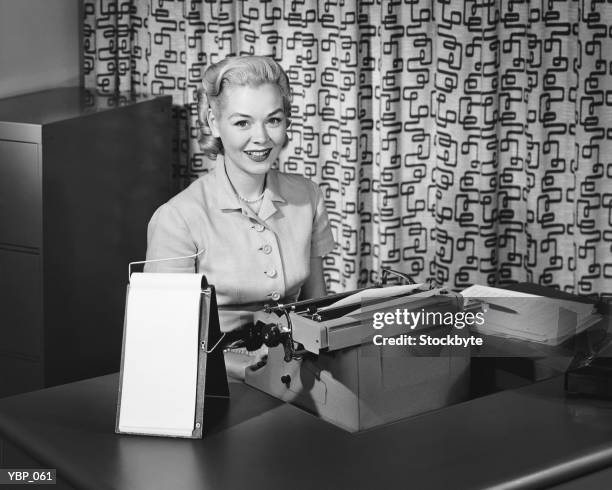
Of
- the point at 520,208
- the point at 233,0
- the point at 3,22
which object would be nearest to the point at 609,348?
the point at 520,208

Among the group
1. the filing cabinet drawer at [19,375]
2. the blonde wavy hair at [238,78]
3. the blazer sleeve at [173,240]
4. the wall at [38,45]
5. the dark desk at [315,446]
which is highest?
the wall at [38,45]

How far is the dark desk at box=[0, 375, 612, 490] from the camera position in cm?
172

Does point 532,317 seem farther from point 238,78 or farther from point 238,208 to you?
point 238,78

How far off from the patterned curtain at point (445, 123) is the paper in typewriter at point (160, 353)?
2162 mm

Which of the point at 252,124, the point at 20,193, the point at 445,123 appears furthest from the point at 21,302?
the point at 445,123

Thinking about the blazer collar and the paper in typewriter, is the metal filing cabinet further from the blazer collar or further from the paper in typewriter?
the paper in typewriter

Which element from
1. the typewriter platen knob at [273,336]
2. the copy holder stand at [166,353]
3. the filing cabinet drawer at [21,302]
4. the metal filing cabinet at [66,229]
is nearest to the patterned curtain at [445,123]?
the metal filing cabinet at [66,229]

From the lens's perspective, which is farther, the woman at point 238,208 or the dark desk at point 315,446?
the woman at point 238,208

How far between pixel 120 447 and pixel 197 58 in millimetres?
2743

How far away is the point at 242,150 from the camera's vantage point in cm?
261

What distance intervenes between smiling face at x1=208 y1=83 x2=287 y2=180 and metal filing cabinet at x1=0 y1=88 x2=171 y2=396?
3.49ft

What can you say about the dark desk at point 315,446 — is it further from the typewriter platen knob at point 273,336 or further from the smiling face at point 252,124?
the smiling face at point 252,124

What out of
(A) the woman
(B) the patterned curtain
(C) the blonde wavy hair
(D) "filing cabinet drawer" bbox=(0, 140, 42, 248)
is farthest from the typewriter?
(B) the patterned curtain

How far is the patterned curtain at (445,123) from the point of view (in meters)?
3.81
